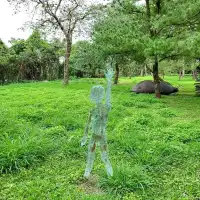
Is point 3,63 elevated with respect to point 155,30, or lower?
lower

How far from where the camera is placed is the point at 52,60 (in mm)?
35438

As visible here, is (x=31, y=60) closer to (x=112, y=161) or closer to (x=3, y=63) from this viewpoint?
(x=3, y=63)

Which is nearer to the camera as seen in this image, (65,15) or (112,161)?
(112,161)

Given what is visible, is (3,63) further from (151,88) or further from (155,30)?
(155,30)

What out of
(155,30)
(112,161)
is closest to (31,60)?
(155,30)

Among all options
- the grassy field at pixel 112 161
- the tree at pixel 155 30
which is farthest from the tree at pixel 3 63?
the grassy field at pixel 112 161

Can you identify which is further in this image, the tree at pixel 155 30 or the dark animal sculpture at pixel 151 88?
the dark animal sculpture at pixel 151 88

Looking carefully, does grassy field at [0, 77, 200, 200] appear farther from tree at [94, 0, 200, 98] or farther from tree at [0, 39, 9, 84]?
tree at [0, 39, 9, 84]

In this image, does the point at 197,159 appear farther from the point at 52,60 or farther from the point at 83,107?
the point at 52,60

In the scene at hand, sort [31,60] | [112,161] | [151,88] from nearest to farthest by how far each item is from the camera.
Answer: [112,161] → [151,88] → [31,60]

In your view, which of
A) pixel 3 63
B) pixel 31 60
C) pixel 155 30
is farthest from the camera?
pixel 31 60

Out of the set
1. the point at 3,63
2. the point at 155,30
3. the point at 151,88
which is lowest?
the point at 151,88

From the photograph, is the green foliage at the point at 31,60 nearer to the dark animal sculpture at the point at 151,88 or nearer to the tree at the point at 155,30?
the dark animal sculpture at the point at 151,88

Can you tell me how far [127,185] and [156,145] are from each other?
1718mm
